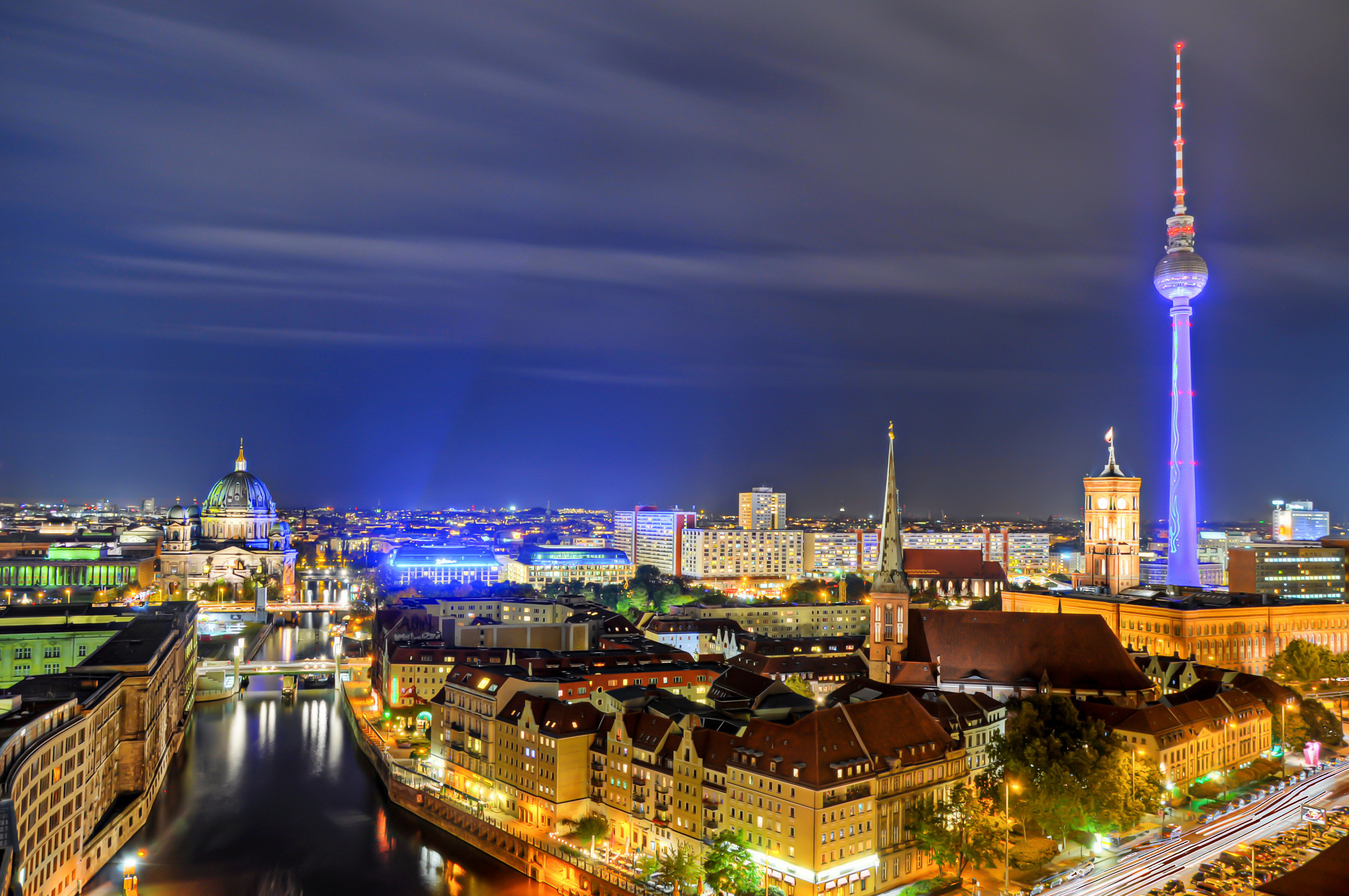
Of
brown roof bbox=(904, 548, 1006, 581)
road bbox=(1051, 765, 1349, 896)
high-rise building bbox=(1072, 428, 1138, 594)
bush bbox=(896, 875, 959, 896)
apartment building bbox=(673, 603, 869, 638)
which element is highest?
high-rise building bbox=(1072, 428, 1138, 594)

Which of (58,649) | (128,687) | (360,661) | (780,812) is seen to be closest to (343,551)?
(360,661)

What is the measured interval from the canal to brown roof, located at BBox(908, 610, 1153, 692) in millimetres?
16070

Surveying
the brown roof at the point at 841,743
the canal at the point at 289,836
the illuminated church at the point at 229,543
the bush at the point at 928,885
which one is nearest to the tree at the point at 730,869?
the brown roof at the point at 841,743

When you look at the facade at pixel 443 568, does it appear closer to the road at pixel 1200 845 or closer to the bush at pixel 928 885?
the bush at pixel 928 885

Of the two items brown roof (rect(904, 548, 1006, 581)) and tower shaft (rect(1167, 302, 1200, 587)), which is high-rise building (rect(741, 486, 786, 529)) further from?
tower shaft (rect(1167, 302, 1200, 587))

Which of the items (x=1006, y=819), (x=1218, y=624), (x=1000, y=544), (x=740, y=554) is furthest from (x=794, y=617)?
(x=1000, y=544)

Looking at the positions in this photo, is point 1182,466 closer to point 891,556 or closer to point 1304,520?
point 891,556

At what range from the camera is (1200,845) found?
24.5 meters

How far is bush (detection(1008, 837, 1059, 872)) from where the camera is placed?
965 inches

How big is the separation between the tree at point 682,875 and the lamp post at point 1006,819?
678cm

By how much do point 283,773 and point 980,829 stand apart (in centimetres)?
2370

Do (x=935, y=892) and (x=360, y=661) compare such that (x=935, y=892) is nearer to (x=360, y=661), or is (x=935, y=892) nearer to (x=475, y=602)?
(x=360, y=661)

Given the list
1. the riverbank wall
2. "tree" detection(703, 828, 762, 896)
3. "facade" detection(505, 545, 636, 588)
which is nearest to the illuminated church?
"facade" detection(505, 545, 636, 588)

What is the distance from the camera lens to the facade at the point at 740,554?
98812mm
